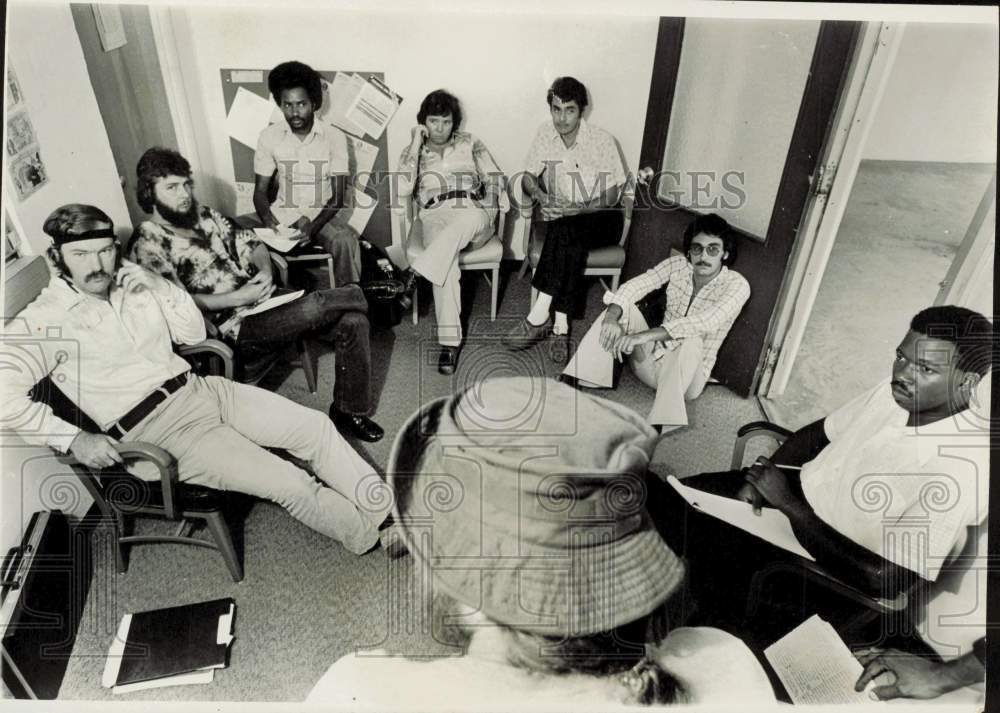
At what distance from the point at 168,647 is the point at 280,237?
3.43ft

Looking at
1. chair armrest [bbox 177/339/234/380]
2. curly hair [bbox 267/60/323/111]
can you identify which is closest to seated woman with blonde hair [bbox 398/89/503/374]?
curly hair [bbox 267/60/323/111]

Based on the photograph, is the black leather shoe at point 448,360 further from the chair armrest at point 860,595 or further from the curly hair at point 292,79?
the chair armrest at point 860,595

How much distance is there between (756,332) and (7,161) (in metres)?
1.89

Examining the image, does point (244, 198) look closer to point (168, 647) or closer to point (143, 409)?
point (143, 409)

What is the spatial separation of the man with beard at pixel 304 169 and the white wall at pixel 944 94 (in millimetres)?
1337

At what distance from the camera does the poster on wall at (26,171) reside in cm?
144

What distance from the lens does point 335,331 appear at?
166 cm

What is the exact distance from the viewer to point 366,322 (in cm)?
166

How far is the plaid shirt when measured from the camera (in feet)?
5.40

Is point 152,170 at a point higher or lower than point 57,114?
lower

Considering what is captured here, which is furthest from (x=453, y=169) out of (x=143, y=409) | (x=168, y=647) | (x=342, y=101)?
(x=168, y=647)

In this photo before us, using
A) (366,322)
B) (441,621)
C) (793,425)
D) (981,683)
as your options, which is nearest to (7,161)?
(366,322)

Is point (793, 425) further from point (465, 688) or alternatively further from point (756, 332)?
point (465, 688)

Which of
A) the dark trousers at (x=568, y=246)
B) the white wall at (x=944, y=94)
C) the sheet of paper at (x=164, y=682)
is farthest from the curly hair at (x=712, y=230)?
the sheet of paper at (x=164, y=682)
